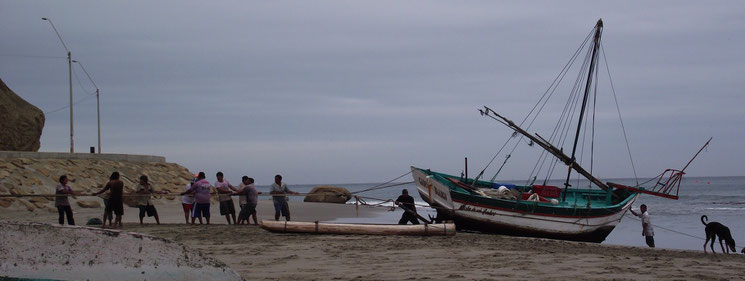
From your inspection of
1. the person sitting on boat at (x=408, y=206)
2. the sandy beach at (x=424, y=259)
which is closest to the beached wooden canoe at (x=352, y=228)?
the sandy beach at (x=424, y=259)

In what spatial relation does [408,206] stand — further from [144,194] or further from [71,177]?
[71,177]

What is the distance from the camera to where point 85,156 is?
32375 mm

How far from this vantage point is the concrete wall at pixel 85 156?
91.7 ft

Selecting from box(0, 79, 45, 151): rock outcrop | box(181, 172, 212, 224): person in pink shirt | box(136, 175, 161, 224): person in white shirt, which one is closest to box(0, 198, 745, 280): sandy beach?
box(136, 175, 161, 224): person in white shirt

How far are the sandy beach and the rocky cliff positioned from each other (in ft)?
31.6

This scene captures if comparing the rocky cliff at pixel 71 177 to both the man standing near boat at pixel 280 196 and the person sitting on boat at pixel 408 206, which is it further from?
the person sitting on boat at pixel 408 206

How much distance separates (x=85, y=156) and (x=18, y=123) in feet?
9.85

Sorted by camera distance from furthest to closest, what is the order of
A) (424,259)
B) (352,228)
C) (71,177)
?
(71,177), (352,228), (424,259)

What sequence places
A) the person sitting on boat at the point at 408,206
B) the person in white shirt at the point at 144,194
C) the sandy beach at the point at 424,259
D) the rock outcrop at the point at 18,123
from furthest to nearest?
the rock outcrop at the point at 18,123 → the person sitting on boat at the point at 408,206 → the person in white shirt at the point at 144,194 → the sandy beach at the point at 424,259

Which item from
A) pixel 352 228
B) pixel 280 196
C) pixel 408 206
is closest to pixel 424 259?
pixel 352 228

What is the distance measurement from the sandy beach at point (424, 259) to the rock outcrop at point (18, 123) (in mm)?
16095

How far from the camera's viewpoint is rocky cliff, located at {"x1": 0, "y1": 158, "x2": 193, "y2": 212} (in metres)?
24.8

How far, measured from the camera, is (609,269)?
11.0m

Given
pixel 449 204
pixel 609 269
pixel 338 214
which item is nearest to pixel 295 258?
pixel 609 269
